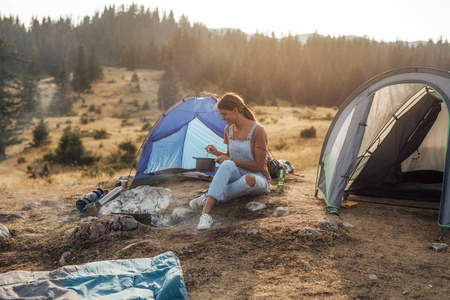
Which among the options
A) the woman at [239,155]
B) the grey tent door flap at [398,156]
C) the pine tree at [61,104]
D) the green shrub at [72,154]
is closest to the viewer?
the woman at [239,155]

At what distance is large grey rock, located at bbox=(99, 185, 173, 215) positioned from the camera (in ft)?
20.5

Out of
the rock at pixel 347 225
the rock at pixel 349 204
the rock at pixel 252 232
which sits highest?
the rock at pixel 349 204

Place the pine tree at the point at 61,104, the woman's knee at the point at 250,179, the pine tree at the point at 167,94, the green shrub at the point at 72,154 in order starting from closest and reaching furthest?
the woman's knee at the point at 250,179 < the green shrub at the point at 72,154 < the pine tree at the point at 61,104 < the pine tree at the point at 167,94

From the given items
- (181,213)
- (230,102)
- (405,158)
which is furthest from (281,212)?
(405,158)

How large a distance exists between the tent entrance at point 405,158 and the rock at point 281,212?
1.65m

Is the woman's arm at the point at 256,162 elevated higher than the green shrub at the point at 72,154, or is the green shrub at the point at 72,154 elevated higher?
the woman's arm at the point at 256,162

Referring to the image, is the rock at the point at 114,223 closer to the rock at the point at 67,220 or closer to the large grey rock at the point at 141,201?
the large grey rock at the point at 141,201

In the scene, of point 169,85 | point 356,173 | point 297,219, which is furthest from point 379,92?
point 169,85

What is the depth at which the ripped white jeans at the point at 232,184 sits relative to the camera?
5.11 m

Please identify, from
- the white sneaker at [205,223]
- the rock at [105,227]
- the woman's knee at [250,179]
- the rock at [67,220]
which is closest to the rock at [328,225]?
the woman's knee at [250,179]

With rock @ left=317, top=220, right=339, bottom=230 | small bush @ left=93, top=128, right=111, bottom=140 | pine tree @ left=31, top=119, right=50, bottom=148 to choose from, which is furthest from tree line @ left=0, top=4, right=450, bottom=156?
rock @ left=317, top=220, right=339, bottom=230

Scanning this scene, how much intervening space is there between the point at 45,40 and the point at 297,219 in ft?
298

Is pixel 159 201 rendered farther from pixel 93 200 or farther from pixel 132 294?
pixel 132 294

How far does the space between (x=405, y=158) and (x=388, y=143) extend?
0.49 meters
